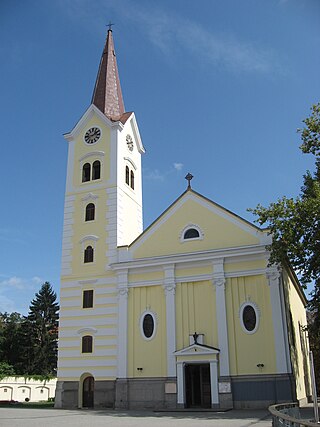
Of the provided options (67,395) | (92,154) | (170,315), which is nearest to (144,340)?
(170,315)

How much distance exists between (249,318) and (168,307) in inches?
194

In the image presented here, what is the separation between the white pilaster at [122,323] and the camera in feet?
92.8

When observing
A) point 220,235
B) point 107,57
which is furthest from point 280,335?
point 107,57

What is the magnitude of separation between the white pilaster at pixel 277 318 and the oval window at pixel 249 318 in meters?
1.22

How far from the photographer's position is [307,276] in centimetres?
2430

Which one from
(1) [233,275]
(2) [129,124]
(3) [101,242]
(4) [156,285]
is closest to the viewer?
(1) [233,275]

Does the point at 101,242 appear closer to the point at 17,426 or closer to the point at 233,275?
the point at 233,275

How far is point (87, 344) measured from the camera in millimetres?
29891

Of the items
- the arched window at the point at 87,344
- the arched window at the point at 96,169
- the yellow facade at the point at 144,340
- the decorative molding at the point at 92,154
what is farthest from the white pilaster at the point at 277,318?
the decorative molding at the point at 92,154

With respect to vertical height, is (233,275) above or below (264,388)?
above

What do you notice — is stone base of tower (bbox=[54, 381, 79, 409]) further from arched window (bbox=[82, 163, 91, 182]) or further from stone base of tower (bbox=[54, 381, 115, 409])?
arched window (bbox=[82, 163, 91, 182])

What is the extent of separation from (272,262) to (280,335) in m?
4.18

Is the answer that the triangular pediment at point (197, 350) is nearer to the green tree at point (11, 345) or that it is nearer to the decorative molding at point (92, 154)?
the decorative molding at point (92, 154)

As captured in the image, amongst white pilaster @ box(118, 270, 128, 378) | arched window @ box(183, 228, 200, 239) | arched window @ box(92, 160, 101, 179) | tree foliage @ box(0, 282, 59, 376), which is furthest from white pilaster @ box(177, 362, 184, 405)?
tree foliage @ box(0, 282, 59, 376)
